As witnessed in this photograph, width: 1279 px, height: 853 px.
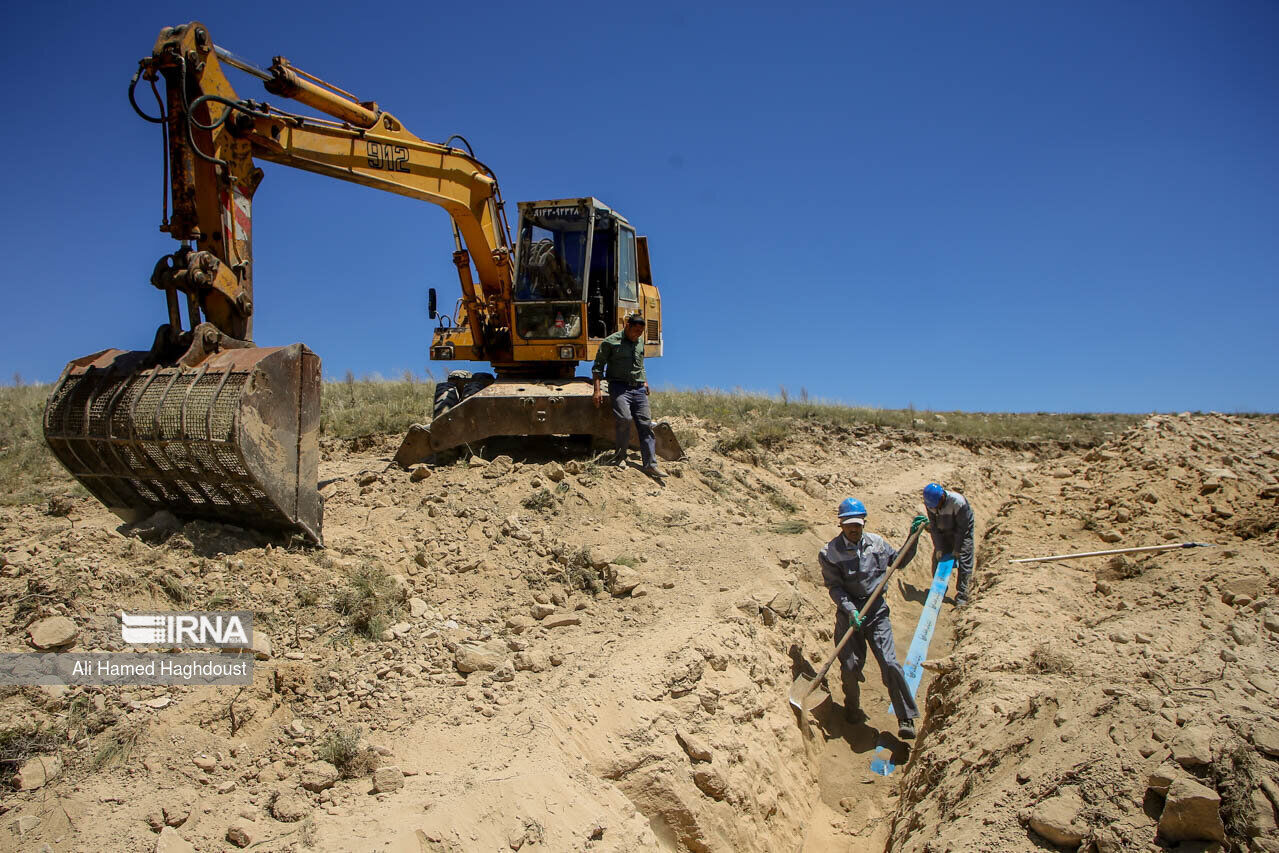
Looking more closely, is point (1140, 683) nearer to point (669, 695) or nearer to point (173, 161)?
point (669, 695)

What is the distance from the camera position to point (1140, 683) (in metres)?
4.53

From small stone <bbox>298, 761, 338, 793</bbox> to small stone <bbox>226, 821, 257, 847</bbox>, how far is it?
1.16 feet

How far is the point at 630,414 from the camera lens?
8.70 m

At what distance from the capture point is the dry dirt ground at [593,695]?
3.46 meters

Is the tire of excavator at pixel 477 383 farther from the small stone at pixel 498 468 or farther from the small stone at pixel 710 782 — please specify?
the small stone at pixel 710 782

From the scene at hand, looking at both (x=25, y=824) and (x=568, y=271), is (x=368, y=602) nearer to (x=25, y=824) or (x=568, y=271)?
(x=25, y=824)

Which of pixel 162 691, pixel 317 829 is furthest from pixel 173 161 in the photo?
pixel 317 829

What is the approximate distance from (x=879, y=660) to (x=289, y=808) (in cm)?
439

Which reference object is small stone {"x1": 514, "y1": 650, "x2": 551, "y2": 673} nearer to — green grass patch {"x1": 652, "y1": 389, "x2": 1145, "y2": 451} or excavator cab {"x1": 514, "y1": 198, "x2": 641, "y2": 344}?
excavator cab {"x1": 514, "y1": 198, "x2": 641, "y2": 344}

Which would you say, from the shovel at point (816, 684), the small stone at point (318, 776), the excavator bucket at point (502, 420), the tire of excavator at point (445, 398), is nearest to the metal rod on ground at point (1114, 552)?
the shovel at point (816, 684)

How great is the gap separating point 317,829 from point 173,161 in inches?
179

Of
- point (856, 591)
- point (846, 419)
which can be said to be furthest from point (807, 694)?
point (846, 419)

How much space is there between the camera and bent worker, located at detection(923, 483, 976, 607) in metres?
8.32

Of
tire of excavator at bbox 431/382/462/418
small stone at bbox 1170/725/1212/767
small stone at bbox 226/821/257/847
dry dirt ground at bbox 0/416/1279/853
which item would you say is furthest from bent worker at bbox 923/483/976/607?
small stone at bbox 226/821/257/847
